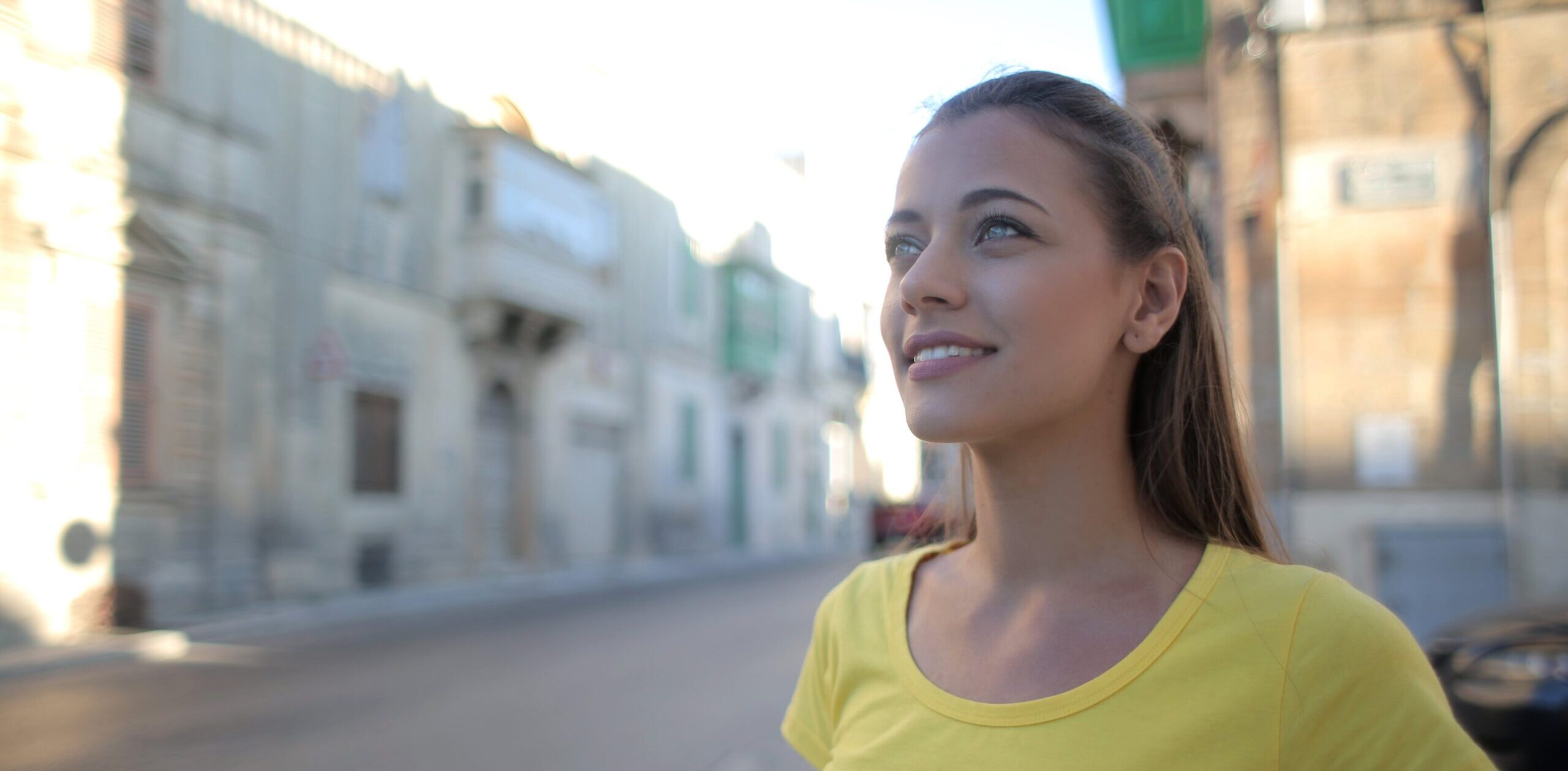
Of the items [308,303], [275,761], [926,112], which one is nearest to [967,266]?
[926,112]

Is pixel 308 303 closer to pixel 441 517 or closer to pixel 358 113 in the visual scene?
pixel 358 113

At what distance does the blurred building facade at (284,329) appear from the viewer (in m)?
11.7

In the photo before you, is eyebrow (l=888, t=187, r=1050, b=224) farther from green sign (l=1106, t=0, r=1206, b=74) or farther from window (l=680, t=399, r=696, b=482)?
window (l=680, t=399, r=696, b=482)

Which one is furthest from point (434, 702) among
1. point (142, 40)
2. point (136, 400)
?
point (142, 40)

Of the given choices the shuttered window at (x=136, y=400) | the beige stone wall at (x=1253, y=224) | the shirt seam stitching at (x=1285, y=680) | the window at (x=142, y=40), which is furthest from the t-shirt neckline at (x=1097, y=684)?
the window at (x=142, y=40)

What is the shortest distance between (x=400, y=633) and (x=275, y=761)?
641cm

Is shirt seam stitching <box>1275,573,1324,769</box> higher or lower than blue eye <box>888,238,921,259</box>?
lower

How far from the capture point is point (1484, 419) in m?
9.26

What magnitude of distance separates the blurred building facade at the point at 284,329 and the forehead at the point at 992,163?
476 inches

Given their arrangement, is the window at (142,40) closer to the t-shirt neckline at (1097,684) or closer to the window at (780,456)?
the t-shirt neckline at (1097,684)

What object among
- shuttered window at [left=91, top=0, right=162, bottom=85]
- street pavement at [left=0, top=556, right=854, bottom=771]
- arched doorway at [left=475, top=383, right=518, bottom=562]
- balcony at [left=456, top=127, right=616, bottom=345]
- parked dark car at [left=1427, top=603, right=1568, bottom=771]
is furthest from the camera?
arched doorway at [left=475, top=383, right=518, bottom=562]

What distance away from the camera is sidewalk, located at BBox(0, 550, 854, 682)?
410 inches

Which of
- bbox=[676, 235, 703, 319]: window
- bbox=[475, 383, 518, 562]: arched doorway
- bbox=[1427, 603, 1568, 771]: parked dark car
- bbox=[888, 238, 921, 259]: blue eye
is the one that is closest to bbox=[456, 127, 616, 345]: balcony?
bbox=[475, 383, 518, 562]: arched doorway

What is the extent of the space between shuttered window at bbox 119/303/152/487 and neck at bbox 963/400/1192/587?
13.2 metres
